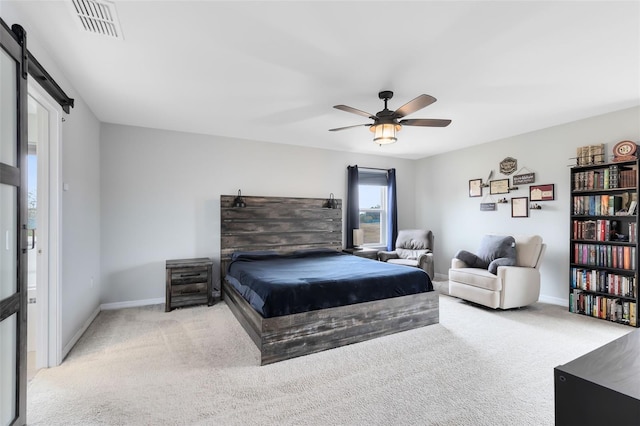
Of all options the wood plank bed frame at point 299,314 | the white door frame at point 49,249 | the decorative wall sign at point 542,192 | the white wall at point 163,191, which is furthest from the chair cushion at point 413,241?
the white door frame at point 49,249

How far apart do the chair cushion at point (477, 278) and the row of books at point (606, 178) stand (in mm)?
1606

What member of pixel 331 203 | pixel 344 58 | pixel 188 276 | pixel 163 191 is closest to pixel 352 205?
pixel 331 203

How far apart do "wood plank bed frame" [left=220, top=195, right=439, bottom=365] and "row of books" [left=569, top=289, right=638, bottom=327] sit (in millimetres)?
1984

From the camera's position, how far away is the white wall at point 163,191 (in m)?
Result: 4.10

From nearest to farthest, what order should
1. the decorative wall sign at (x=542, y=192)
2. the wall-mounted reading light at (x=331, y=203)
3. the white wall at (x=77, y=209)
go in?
the white wall at (x=77, y=209) < the decorative wall sign at (x=542, y=192) < the wall-mounted reading light at (x=331, y=203)

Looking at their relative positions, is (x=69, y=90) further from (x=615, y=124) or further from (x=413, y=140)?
(x=615, y=124)

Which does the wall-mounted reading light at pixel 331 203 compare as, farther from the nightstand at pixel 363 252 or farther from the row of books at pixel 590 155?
the row of books at pixel 590 155

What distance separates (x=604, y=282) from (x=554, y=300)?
2.56ft

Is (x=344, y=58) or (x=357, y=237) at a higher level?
(x=344, y=58)

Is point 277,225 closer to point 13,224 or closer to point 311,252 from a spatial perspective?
point 311,252

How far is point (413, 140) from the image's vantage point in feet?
16.3

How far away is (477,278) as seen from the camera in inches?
159

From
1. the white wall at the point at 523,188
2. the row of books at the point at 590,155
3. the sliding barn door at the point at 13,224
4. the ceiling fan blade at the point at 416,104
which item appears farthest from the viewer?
the white wall at the point at 523,188

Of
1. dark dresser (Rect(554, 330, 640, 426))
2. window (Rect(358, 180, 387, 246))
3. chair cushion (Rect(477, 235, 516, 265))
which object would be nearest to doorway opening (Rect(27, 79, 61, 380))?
dark dresser (Rect(554, 330, 640, 426))
